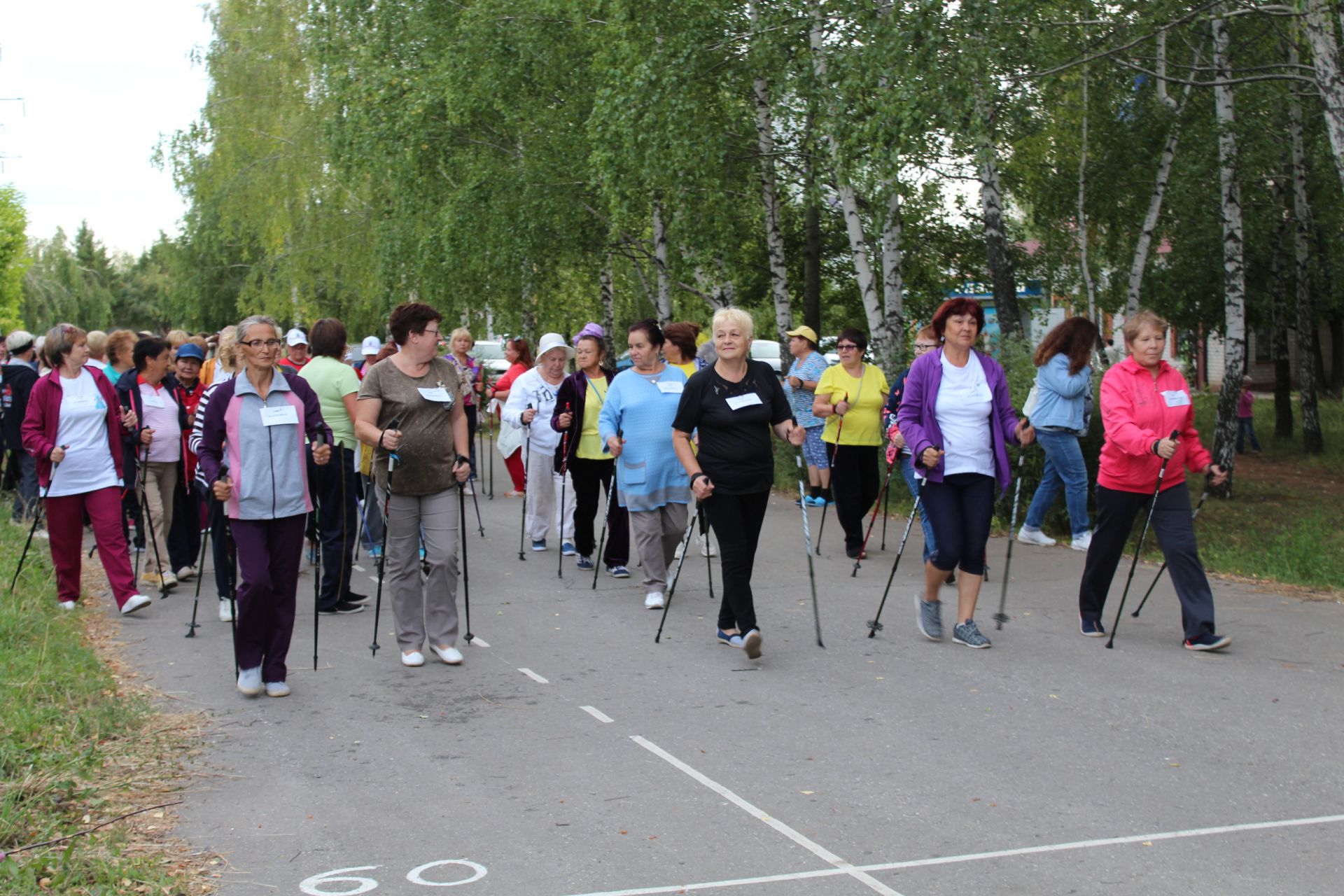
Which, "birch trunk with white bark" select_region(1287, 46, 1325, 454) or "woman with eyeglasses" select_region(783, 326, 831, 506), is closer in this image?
"woman with eyeglasses" select_region(783, 326, 831, 506)

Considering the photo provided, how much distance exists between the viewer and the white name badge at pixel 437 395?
7832 mm

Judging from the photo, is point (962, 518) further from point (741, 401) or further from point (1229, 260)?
point (1229, 260)

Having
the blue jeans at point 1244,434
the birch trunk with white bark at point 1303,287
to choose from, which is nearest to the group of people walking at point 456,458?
the birch trunk with white bark at point 1303,287

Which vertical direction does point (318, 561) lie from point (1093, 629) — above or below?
above

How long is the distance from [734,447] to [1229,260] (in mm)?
12901

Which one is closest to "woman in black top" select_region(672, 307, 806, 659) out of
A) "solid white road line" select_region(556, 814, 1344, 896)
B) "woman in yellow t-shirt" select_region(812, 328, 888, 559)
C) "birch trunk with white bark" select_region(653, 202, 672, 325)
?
"solid white road line" select_region(556, 814, 1344, 896)

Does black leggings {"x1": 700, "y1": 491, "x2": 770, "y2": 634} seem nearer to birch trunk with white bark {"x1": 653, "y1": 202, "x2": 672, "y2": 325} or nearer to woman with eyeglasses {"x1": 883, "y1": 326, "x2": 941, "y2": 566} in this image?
woman with eyeglasses {"x1": 883, "y1": 326, "x2": 941, "y2": 566}

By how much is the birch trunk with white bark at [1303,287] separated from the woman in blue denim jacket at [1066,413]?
44.0 ft

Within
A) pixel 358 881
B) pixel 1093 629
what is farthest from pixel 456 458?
pixel 1093 629

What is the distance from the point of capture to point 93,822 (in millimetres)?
5266

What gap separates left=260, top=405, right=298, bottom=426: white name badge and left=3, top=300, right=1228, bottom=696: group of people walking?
0.05 feet

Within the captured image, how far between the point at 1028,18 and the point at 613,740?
11.9 m

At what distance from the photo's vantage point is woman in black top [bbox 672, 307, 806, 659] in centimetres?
796

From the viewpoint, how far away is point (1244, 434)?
1014 inches
